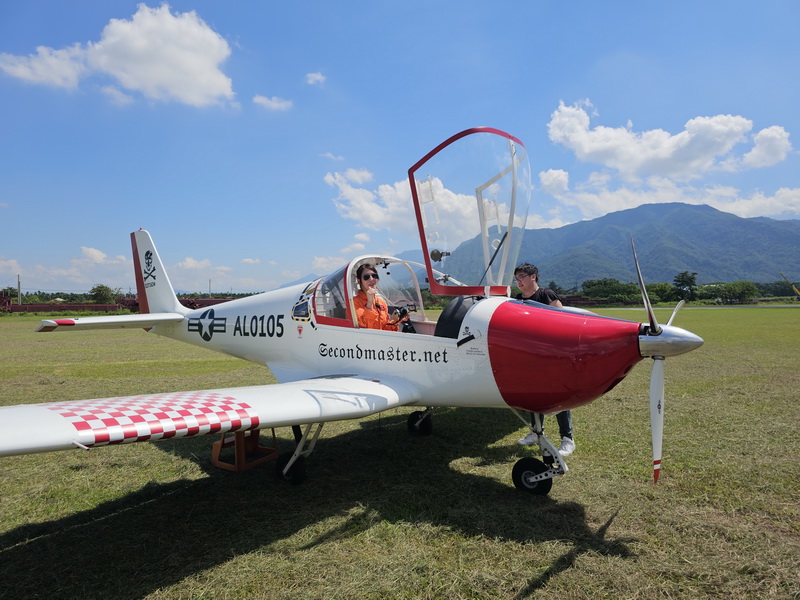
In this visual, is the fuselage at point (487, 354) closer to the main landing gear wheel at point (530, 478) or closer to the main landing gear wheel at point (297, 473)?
the main landing gear wheel at point (530, 478)

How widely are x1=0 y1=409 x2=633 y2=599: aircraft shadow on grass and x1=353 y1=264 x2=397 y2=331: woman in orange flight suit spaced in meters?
1.55

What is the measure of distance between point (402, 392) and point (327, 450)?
5.65ft

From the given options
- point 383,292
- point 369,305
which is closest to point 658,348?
point 369,305

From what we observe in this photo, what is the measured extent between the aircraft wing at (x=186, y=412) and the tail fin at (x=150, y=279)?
4.78 metres

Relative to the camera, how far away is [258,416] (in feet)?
10.9

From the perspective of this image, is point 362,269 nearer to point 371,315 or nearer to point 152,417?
point 371,315

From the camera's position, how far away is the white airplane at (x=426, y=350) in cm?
307

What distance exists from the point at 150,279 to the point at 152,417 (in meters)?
6.16

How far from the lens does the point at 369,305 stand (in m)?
5.38

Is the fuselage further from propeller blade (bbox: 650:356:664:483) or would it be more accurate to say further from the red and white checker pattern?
the red and white checker pattern

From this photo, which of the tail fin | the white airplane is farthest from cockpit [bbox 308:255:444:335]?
the tail fin

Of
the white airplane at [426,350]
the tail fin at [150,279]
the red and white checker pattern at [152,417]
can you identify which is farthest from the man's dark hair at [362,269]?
the tail fin at [150,279]

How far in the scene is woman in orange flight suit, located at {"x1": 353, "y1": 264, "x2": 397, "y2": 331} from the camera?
5.13 metres

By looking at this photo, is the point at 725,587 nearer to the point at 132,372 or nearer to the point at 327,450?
the point at 327,450
